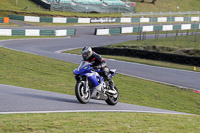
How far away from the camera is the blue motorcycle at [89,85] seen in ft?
33.8

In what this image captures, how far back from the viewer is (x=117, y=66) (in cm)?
2503

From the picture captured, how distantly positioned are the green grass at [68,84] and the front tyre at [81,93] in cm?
439

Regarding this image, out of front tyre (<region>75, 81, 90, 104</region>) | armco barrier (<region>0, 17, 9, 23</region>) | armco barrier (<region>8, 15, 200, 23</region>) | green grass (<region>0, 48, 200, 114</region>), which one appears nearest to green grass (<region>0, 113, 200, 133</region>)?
front tyre (<region>75, 81, 90, 104</region>)

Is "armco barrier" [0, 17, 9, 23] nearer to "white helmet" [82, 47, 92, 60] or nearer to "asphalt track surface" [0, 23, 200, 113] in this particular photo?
"asphalt track surface" [0, 23, 200, 113]

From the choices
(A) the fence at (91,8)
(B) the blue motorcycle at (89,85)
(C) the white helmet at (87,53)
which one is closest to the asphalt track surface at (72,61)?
(B) the blue motorcycle at (89,85)

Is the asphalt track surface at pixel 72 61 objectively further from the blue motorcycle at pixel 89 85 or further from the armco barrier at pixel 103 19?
the armco barrier at pixel 103 19

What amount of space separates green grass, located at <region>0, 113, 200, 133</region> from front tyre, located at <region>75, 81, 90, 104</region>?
1541 millimetres

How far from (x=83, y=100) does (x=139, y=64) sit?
55.3 ft

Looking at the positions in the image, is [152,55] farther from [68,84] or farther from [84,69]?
[84,69]

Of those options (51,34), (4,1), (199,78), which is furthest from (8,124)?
(4,1)

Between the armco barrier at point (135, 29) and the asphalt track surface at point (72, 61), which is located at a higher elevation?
the armco barrier at point (135, 29)

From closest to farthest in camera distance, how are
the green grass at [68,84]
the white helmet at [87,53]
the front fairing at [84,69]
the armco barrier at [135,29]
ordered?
the front fairing at [84,69] → the white helmet at [87,53] → the green grass at [68,84] → the armco barrier at [135,29]

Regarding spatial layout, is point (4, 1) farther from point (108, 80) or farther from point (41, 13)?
point (108, 80)

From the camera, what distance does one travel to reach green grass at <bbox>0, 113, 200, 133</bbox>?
668 centimetres
